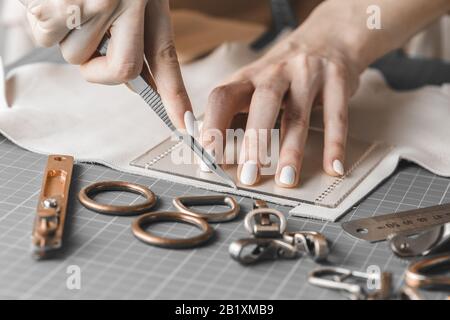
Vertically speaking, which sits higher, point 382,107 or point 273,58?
point 273,58

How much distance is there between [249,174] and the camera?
111cm

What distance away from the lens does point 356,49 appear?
4.63ft

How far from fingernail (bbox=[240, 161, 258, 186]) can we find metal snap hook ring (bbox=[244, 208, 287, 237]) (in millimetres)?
129

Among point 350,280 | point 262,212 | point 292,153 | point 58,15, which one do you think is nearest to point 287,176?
point 292,153

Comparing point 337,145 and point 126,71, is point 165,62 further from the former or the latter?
point 337,145

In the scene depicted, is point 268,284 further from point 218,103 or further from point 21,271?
point 218,103

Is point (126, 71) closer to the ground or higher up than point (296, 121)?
higher up

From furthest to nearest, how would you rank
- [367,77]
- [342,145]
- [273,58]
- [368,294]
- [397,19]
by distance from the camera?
1. [367,77]
2. [397,19]
3. [273,58]
4. [342,145]
5. [368,294]

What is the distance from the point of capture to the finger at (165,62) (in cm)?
110

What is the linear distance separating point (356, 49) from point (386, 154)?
0.25 meters

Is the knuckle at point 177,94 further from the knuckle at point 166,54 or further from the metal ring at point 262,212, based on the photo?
the metal ring at point 262,212

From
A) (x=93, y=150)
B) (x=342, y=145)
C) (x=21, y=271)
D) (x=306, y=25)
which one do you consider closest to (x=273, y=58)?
(x=306, y=25)

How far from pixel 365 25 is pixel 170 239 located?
2.26 feet

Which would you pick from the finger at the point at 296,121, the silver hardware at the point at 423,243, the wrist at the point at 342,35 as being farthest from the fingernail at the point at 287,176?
the wrist at the point at 342,35
